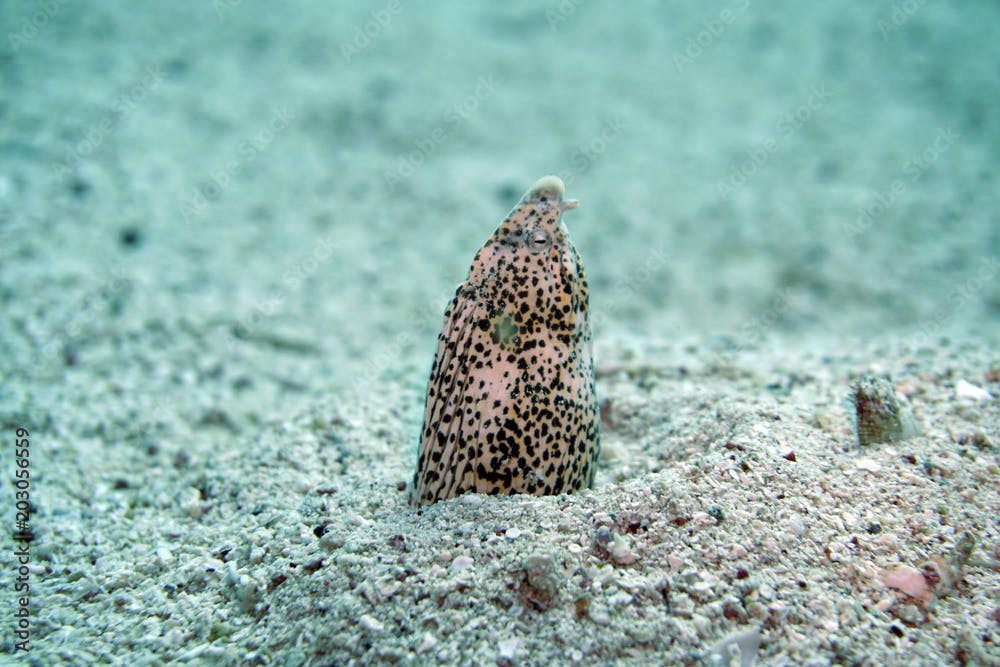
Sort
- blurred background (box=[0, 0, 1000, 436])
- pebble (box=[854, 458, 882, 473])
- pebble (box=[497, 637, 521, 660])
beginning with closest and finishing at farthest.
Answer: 1. pebble (box=[497, 637, 521, 660])
2. pebble (box=[854, 458, 882, 473])
3. blurred background (box=[0, 0, 1000, 436])

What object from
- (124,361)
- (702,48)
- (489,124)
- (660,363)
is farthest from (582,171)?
(124,361)

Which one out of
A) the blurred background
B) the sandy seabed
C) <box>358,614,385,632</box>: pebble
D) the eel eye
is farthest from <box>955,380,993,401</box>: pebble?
<box>358,614,385,632</box>: pebble

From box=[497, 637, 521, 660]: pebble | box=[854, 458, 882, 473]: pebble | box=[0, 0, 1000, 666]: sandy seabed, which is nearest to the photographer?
box=[497, 637, 521, 660]: pebble

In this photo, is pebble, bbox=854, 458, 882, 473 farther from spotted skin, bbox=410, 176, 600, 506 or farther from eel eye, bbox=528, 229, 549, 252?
eel eye, bbox=528, 229, 549, 252

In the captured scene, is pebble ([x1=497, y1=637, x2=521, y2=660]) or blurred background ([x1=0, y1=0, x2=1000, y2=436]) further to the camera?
blurred background ([x1=0, y1=0, x2=1000, y2=436])

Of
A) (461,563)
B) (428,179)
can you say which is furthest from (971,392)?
(428,179)

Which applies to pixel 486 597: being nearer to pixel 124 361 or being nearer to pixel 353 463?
pixel 353 463
